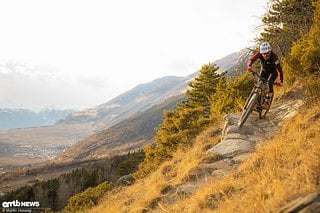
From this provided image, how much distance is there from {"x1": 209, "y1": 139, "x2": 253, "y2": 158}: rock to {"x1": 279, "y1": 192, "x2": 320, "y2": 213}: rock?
6.66 m

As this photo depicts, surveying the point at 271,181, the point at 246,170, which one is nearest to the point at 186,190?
the point at 246,170

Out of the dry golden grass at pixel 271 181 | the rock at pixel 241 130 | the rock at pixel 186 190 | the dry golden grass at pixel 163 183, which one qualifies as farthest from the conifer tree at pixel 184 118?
the dry golden grass at pixel 271 181

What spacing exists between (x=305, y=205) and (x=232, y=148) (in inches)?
290

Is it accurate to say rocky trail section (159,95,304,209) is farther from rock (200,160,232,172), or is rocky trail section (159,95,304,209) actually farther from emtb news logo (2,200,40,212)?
emtb news logo (2,200,40,212)

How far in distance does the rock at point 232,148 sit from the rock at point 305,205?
21.8 ft

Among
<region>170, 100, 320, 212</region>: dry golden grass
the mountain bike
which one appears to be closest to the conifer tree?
the mountain bike

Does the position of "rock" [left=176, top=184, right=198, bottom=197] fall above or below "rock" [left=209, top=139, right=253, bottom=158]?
below

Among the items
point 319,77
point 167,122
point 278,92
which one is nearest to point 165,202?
point 319,77

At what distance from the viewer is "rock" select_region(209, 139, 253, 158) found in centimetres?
1170

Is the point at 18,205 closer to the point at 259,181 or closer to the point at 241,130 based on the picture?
the point at 241,130

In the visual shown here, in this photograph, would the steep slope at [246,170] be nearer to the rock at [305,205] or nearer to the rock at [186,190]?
the rock at [186,190]

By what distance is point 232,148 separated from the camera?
1202cm

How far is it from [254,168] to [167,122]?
30370mm

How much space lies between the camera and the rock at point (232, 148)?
38.4ft
